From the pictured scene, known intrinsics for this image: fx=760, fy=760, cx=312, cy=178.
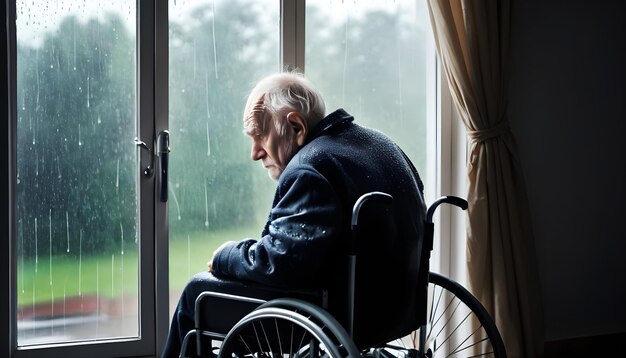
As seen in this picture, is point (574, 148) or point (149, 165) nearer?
point (149, 165)

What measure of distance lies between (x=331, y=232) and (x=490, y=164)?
1316 mm

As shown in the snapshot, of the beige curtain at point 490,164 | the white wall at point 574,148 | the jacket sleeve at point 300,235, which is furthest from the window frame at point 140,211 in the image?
the white wall at point 574,148

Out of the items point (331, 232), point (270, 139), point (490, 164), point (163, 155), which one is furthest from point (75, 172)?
point (490, 164)

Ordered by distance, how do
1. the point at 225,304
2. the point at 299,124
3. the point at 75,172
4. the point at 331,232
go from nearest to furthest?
the point at 331,232 → the point at 225,304 → the point at 299,124 → the point at 75,172

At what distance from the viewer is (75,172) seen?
269 cm

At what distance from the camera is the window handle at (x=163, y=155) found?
108 inches

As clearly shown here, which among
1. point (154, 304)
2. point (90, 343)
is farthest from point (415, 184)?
point (90, 343)

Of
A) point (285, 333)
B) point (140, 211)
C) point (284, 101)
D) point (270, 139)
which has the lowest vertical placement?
point (285, 333)

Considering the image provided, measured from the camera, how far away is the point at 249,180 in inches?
116

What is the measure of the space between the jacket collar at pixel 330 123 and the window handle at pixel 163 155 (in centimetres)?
81

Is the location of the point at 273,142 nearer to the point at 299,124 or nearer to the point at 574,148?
the point at 299,124

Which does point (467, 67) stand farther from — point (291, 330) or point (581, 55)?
point (291, 330)

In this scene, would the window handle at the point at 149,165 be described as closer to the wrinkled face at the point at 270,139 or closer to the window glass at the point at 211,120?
the window glass at the point at 211,120

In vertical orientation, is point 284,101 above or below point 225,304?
above
